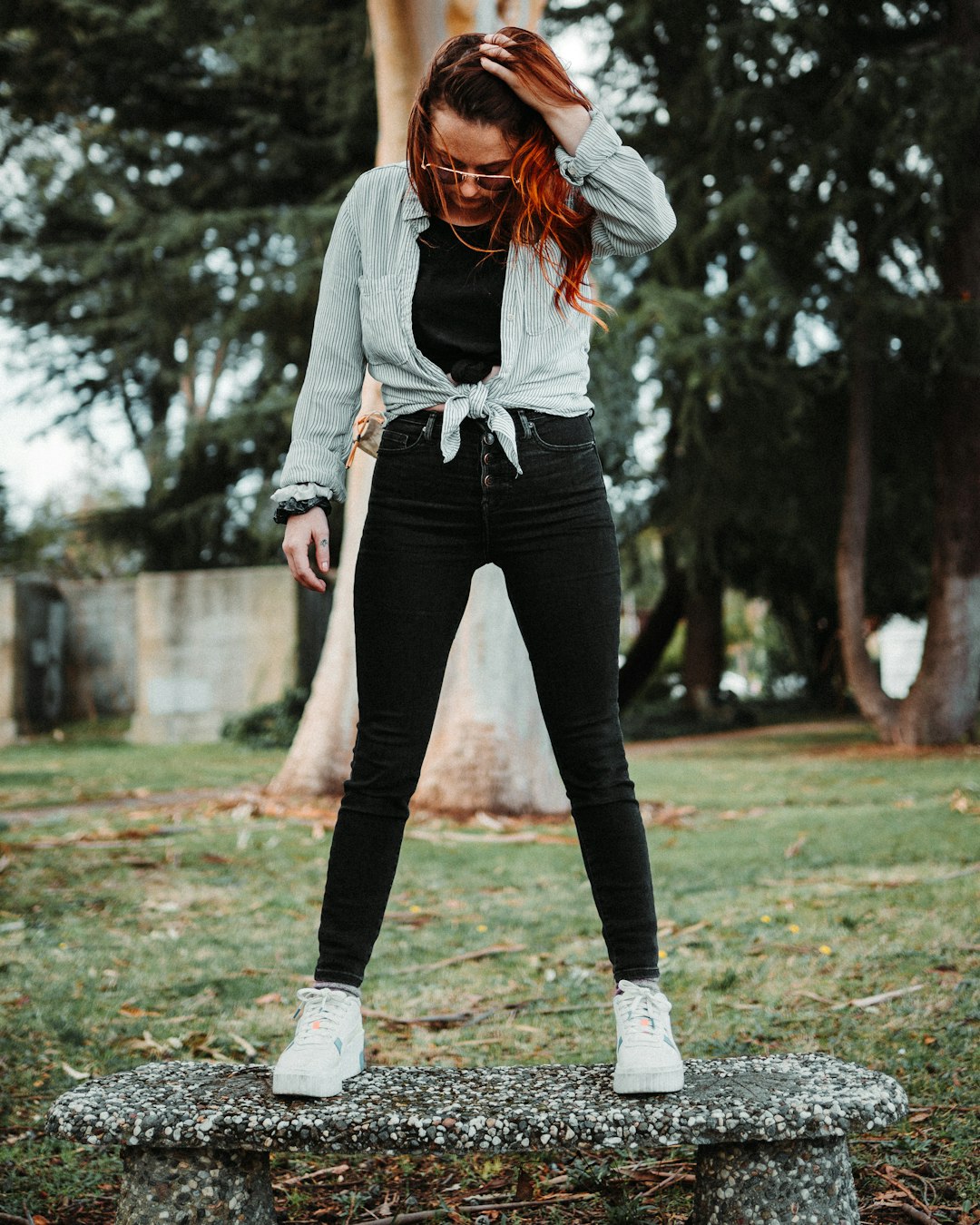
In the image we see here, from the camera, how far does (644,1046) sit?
211 cm

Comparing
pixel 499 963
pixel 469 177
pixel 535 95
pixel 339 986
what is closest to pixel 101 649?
pixel 499 963

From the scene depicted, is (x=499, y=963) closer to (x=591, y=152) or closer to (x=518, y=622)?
(x=518, y=622)

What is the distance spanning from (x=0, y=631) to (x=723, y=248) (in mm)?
9676

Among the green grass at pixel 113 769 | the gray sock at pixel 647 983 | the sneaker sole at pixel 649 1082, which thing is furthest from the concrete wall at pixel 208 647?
the sneaker sole at pixel 649 1082

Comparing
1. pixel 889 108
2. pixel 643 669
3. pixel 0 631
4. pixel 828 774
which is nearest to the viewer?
pixel 828 774

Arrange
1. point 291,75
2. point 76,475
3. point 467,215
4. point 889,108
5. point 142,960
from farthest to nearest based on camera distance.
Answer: point 76,475 < point 291,75 < point 889,108 < point 142,960 < point 467,215

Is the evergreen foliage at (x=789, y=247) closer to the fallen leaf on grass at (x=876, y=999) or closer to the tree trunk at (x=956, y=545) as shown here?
the tree trunk at (x=956, y=545)

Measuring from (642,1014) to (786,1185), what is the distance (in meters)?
0.34

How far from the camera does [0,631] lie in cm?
1552

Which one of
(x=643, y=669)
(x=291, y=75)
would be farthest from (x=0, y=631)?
(x=643, y=669)

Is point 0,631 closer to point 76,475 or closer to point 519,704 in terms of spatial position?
point 519,704

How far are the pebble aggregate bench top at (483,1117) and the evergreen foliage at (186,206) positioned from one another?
37.7 ft

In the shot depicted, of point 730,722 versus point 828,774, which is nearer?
point 828,774

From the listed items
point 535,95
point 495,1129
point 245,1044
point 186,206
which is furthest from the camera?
point 186,206
